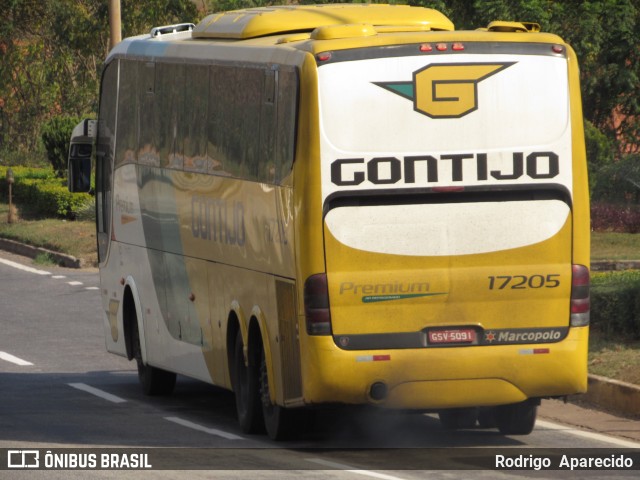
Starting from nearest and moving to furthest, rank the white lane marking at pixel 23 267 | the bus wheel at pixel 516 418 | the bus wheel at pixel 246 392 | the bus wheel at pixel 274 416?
the bus wheel at pixel 274 416 < the bus wheel at pixel 516 418 < the bus wheel at pixel 246 392 < the white lane marking at pixel 23 267

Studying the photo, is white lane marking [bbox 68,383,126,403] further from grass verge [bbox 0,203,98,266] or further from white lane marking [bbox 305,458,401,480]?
grass verge [bbox 0,203,98,266]

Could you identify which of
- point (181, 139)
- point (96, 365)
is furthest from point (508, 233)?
point (96, 365)

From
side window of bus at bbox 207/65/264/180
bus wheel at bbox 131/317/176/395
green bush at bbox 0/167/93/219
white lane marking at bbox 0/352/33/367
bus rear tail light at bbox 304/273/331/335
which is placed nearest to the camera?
bus rear tail light at bbox 304/273/331/335

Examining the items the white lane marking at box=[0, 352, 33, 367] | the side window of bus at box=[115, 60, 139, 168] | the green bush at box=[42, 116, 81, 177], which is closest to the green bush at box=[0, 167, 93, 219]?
the green bush at box=[42, 116, 81, 177]

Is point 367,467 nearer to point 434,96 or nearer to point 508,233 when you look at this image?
point 508,233

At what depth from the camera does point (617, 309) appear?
17.6 m

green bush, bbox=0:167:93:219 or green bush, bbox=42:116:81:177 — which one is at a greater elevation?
green bush, bbox=42:116:81:177

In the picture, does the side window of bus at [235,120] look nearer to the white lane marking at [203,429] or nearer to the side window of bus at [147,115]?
the side window of bus at [147,115]

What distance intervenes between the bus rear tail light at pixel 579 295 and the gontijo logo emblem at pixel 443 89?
4.97 feet

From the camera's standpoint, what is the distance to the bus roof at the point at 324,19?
13.9 meters

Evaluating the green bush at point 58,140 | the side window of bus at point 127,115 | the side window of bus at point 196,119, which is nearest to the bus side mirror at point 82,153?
the side window of bus at point 127,115

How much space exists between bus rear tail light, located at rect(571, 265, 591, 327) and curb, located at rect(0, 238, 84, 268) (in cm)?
1977

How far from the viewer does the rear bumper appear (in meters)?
12.2

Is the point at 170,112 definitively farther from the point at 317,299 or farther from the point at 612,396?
the point at 612,396
